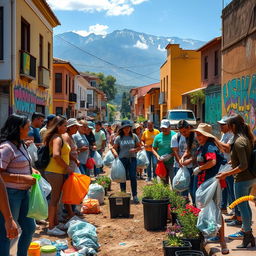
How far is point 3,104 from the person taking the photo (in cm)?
1639

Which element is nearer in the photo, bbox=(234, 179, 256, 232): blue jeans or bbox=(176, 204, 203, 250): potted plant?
bbox=(234, 179, 256, 232): blue jeans

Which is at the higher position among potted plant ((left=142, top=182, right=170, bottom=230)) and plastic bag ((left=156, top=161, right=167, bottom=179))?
plastic bag ((left=156, top=161, right=167, bottom=179))

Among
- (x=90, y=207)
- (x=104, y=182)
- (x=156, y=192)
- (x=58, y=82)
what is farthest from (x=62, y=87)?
(x=156, y=192)

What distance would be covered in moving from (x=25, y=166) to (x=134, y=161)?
470 cm

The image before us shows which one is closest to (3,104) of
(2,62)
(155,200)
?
(2,62)

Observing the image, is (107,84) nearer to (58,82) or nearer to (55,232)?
(58,82)

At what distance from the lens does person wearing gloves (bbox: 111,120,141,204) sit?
861 cm

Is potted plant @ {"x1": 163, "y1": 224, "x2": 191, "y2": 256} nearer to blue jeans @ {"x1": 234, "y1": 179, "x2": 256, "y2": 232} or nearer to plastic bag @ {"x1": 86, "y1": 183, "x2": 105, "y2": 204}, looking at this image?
blue jeans @ {"x1": 234, "y1": 179, "x2": 256, "y2": 232}

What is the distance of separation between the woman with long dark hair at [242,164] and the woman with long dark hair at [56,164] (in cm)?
239

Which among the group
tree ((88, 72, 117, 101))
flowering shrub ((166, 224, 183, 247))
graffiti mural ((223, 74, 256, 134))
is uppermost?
tree ((88, 72, 117, 101))

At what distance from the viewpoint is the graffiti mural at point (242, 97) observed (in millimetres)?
9312

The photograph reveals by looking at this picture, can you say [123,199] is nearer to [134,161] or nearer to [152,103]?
[134,161]

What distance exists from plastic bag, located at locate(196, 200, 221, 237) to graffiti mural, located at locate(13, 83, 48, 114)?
40.6ft

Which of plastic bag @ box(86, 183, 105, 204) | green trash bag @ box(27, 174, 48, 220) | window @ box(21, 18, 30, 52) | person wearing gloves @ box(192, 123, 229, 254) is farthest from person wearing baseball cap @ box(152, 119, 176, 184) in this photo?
window @ box(21, 18, 30, 52)
